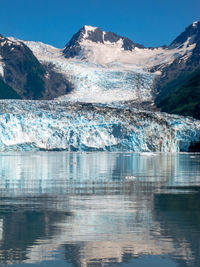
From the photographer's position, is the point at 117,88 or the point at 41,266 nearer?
the point at 41,266

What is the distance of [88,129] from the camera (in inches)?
2630

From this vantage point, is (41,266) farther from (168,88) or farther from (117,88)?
(168,88)

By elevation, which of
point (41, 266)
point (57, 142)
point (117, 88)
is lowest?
point (41, 266)

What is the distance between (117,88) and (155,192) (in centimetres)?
12606

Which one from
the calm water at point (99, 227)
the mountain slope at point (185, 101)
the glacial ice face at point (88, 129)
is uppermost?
the mountain slope at point (185, 101)

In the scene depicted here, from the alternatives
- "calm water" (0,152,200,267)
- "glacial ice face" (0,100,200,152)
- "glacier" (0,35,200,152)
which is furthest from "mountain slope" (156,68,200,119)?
"calm water" (0,152,200,267)

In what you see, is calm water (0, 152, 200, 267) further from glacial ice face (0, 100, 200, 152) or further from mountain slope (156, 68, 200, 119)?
mountain slope (156, 68, 200, 119)

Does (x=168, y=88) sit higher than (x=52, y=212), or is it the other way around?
(x=168, y=88)

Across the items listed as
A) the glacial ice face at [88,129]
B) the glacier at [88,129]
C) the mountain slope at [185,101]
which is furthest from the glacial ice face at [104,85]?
the glacial ice face at [88,129]

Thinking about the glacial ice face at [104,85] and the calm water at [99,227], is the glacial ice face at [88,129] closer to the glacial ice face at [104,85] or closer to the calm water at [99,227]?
the calm water at [99,227]

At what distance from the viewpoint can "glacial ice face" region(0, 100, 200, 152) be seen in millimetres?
64188

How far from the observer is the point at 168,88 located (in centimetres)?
18450

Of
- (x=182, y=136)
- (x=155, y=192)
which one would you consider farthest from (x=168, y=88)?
(x=155, y=192)

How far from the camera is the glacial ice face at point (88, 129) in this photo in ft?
211
